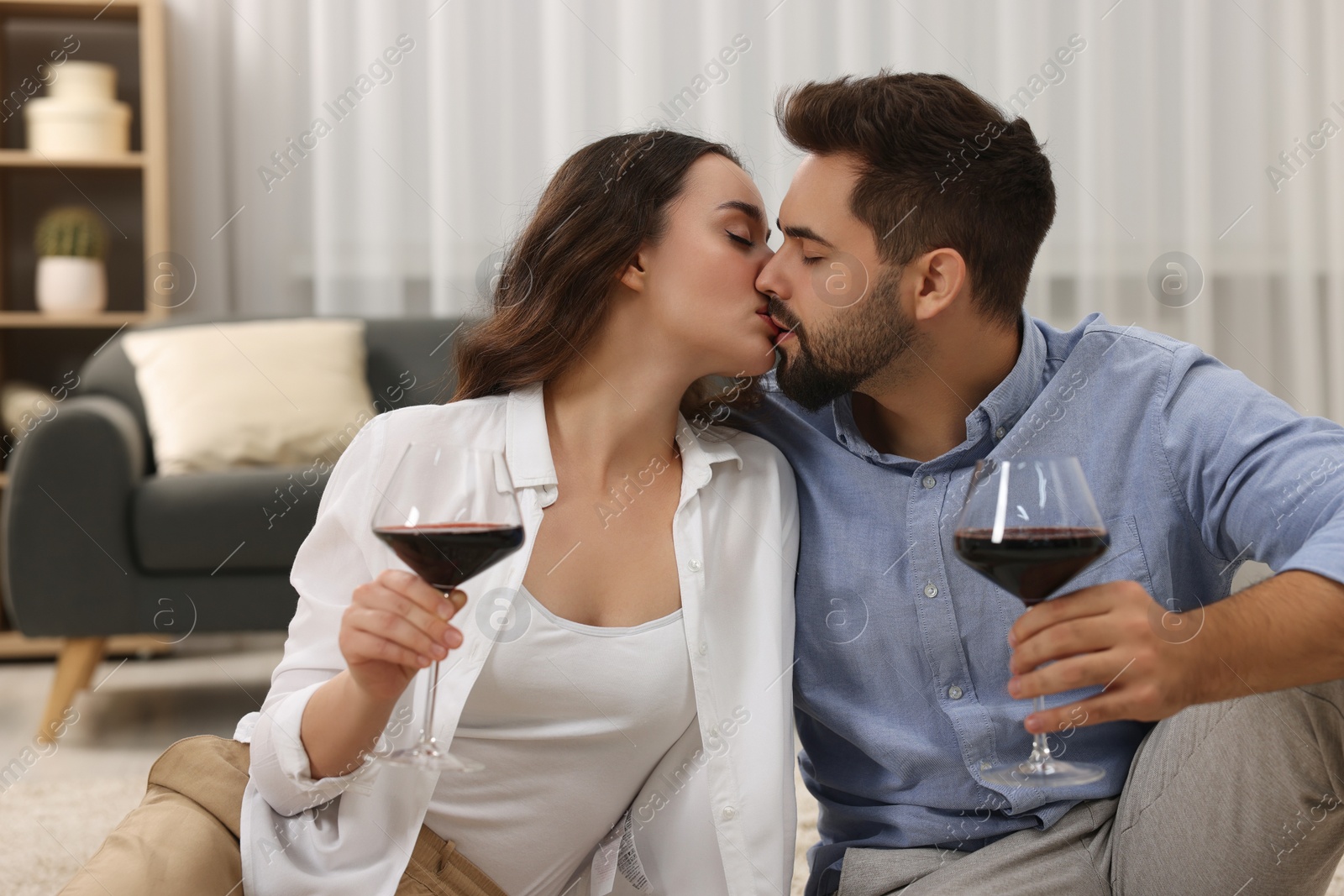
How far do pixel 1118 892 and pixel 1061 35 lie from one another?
3.45m

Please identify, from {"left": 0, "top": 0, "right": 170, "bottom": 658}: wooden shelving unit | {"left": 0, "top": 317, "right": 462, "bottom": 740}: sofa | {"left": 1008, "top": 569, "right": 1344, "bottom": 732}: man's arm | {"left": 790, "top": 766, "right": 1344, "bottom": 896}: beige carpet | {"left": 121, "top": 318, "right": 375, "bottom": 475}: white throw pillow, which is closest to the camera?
{"left": 1008, "top": 569, "right": 1344, "bottom": 732}: man's arm

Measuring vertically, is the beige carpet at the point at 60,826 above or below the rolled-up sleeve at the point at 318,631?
below

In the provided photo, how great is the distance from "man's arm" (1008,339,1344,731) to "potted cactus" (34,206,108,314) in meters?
3.30

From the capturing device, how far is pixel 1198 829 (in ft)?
3.74

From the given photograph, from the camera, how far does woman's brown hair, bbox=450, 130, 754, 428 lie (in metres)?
1.40

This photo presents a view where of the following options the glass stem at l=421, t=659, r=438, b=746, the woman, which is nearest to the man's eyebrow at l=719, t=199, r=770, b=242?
the woman

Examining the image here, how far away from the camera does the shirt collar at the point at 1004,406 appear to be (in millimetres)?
1321

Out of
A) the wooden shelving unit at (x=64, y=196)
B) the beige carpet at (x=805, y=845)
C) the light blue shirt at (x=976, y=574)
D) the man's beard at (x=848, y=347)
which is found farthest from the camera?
the wooden shelving unit at (x=64, y=196)

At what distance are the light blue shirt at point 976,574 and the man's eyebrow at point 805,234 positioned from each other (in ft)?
0.85

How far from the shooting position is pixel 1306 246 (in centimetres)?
410

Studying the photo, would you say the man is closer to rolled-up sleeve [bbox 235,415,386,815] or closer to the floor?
rolled-up sleeve [bbox 235,415,386,815]

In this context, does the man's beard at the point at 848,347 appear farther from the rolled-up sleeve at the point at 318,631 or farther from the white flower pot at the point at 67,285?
the white flower pot at the point at 67,285

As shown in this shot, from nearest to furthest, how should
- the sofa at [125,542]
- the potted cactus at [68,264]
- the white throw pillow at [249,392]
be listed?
the sofa at [125,542] < the white throw pillow at [249,392] < the potted cactus at [68,264]

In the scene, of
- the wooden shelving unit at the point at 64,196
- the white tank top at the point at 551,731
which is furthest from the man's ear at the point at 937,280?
the wooden shelving unit at the point at 64,196
